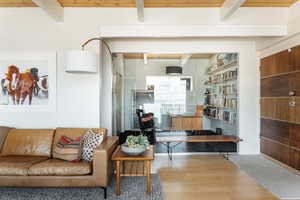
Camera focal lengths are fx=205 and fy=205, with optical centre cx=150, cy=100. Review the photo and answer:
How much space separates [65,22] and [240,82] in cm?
372

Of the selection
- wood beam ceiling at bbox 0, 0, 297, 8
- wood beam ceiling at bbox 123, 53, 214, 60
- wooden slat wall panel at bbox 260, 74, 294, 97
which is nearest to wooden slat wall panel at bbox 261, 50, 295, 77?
wooden slat wall panel at bbox 260, 74, 294, 97

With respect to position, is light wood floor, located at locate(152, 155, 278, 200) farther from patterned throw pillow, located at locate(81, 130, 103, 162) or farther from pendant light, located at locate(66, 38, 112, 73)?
pendant light, located at locate(66, 38, 112, 73)

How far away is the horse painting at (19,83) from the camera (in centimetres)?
356

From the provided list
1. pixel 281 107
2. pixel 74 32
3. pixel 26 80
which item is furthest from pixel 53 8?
pixel 281 107

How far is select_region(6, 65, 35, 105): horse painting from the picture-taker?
356 centimetres

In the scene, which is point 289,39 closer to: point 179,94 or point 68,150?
point 179,94

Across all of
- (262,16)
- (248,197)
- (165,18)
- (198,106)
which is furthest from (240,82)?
(248,197)

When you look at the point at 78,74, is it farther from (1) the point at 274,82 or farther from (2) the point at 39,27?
(1) the point at 274,82

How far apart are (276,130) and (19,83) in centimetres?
476

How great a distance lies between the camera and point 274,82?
155 inches

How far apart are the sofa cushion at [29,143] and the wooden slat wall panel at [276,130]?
12.9ft

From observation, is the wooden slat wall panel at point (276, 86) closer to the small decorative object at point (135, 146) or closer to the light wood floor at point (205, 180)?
the light wood floor at point (205, 180)

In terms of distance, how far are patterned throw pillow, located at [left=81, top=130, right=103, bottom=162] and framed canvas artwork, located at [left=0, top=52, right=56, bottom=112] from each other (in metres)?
1.19

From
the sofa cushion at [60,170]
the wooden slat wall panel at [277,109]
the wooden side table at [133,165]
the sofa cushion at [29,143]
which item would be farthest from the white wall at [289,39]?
the sofa cushion at [29,143]
